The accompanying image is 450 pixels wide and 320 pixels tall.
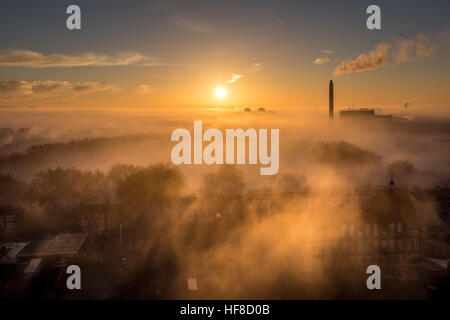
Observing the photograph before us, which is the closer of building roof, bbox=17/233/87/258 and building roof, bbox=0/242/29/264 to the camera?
building roof, bbox=17/233/87/258

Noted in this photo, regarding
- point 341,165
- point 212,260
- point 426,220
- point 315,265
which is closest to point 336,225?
point 315,265

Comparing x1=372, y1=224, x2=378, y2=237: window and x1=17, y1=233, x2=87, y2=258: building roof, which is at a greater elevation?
x1=372, y1=224, x2=378, y2=237: window

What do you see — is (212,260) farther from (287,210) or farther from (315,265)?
(287,210)

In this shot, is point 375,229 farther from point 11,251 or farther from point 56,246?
point 11,251

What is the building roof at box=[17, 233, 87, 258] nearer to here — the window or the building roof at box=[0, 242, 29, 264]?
the building roof at box=[0, 242, 29, 264]

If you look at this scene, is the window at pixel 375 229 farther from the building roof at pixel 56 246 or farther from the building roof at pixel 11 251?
the building roof at pixel 11 251

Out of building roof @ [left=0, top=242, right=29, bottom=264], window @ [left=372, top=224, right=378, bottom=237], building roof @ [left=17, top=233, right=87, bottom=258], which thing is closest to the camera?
building roof @ [left=17, top=233, right=87, bottom=258]

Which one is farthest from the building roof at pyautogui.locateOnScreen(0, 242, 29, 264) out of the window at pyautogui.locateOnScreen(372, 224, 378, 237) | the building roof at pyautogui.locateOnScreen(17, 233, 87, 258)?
the window at pyautogui.locateOnScreen(372, 224, 378, 237)

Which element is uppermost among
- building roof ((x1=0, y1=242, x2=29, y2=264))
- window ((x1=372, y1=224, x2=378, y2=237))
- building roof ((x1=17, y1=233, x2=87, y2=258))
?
window ((x1=372, y1=224, x2=378, y2=237))

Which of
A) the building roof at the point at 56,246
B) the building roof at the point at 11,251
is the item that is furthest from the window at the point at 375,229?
the building roof at the point at 11,251

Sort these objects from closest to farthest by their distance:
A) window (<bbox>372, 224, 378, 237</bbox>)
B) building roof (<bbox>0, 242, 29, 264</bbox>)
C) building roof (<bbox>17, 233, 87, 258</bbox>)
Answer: building roof (<bbox>17, 233, 87, 258</bbox>) < building roof (<bbox>0, 242, 29, 264</bbox>) < window (<bbox>372, 224, 378, 237</bbox>)

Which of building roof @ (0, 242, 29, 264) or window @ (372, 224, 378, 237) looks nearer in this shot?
building roof @ (0, 242, 29, 264)
